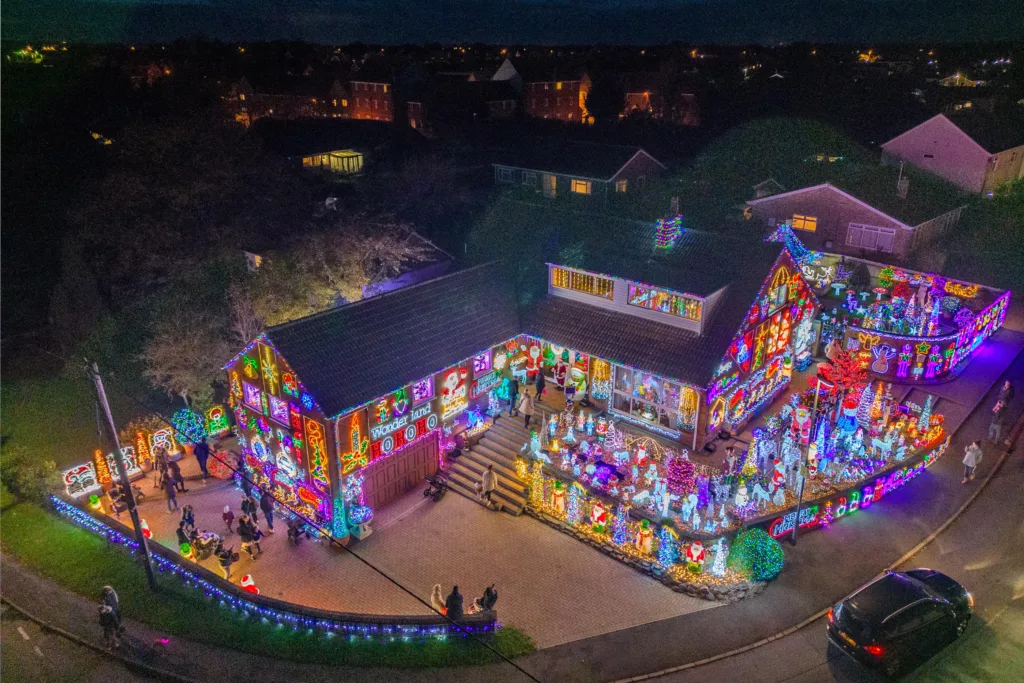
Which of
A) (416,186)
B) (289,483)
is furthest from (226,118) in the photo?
(289,483)

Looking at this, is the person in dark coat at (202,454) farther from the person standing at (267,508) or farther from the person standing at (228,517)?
the person standing at (267,508)

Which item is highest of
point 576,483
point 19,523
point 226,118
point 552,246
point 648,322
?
point 226,118

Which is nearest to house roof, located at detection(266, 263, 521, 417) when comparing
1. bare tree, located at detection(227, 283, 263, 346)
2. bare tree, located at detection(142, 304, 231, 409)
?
bare tree, located at detection(142, 304, 231, 409)

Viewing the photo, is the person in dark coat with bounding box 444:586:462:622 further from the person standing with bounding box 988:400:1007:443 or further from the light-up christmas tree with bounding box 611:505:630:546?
the person standing with bounding box 988:400:1007:443

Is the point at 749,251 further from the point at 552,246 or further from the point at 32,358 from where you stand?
the point at 32,358

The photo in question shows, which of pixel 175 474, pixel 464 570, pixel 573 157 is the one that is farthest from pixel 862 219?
pixel 175 474

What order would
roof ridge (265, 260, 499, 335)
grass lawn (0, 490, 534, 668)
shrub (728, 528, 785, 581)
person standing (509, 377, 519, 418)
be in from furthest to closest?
1. person standing (509, 377, 519, 418)
2. roof ridge (265, 260, 499, 335)
3. shrub (728, 528, 785, 581)
4. grass lawn (0, 490, 534, 668)

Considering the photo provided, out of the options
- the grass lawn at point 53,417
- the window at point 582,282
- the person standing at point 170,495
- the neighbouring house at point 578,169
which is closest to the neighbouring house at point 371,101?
the neighbouring house at point 578,169

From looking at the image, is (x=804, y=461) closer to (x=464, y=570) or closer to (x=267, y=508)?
(x=464, y=570)
